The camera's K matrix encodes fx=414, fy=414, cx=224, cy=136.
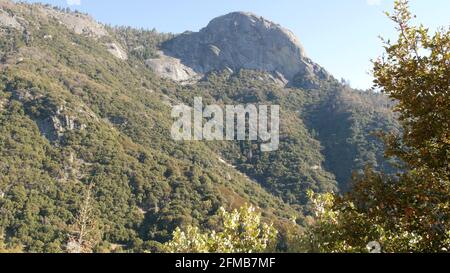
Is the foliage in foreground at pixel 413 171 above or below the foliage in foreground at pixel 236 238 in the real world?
above

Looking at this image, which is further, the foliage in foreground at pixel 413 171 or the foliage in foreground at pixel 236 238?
the foliage in foreground at pixel 236 238

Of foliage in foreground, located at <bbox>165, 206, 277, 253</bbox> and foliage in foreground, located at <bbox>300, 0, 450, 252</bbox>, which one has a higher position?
foliage in foreground, located at <bbox>300, 0, 450, 252</bbox>

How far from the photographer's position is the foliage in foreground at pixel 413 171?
9578 mm

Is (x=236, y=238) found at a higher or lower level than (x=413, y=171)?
lower

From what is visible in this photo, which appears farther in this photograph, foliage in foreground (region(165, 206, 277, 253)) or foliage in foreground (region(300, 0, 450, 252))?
foliage in foreground (region(165, 206, 277, 253))

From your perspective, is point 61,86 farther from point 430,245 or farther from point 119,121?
point 430,245

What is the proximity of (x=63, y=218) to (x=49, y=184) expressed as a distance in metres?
15.4

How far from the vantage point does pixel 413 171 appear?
33.9 ft

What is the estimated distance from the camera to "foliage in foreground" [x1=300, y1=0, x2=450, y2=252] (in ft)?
31.4

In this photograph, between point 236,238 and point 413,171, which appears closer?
point 413,171
